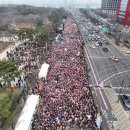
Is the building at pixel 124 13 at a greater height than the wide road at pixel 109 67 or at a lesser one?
lesser

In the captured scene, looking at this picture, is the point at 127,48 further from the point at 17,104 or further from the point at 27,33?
the point at 17,104

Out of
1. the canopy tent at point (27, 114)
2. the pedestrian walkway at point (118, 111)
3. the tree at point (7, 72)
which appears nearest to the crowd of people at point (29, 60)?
the tree at point (7, 72)

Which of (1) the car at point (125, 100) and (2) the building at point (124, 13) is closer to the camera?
(1) the car at point (125, 100)

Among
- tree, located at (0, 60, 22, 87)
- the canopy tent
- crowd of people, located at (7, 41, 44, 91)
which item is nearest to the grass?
crowd of people, located at (7, 41, 44, 91)

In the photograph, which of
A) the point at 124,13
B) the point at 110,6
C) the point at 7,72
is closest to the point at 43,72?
the point at 7,72

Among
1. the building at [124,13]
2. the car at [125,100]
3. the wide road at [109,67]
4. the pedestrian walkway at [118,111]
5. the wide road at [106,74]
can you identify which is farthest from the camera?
the building at [124,13]

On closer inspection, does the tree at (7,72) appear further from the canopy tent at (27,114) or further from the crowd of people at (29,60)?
the crowd of people at (29,60)
